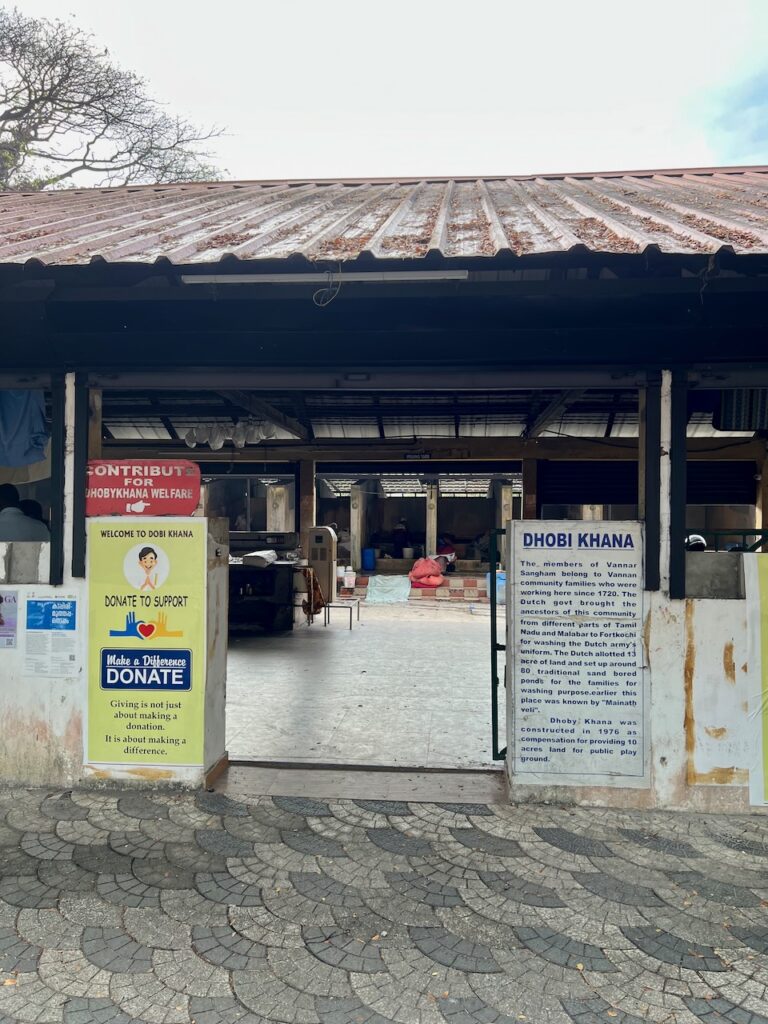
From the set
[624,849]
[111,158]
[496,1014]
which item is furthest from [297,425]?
[111,158]

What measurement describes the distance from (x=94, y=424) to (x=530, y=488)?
7.96 m

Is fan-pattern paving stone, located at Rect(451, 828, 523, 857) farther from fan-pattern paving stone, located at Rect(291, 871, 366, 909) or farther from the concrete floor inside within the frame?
the concrete floor inside

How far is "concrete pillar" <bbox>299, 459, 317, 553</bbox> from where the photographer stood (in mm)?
12781

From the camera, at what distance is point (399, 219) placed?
4480 millimetres

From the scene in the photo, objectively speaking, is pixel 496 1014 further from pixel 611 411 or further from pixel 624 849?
pixel 611 411

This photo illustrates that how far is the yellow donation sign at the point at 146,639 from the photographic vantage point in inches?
160

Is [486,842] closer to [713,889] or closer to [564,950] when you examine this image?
[564,950]

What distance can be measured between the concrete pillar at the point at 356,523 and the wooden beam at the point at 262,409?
10918 mm

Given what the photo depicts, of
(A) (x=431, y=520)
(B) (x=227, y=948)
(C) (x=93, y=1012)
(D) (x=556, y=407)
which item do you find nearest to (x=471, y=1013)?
(B) (x=227, y=948)

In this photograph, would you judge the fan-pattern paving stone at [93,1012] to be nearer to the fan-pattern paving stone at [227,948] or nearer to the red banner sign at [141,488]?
the fan-pattern paving stone at [227,948]

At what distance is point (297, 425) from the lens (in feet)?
32.9

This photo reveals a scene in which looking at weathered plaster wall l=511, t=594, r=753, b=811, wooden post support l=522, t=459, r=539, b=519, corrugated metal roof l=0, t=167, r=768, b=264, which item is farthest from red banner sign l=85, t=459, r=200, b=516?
wooden post support l=522, t=459, r=539, b=519

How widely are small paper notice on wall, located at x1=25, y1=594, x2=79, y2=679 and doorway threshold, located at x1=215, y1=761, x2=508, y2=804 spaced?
50.5 inches

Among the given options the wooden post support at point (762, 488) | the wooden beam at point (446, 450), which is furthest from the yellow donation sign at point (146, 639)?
the wooden post support at point (762, 488)
